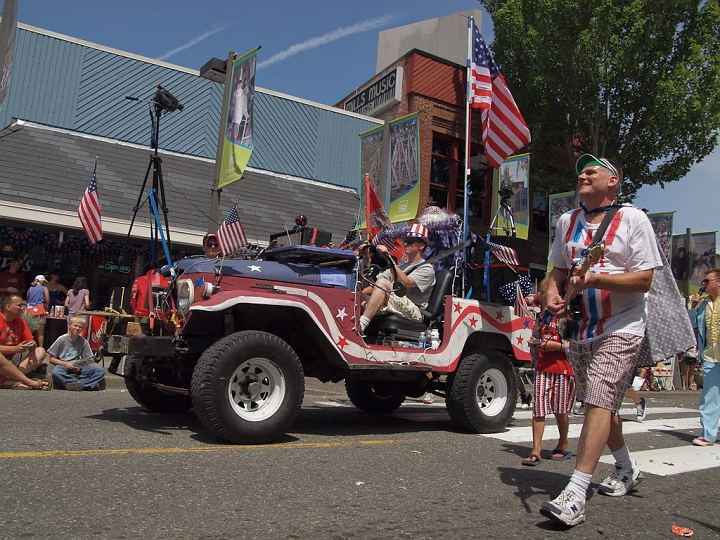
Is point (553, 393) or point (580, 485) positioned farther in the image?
point (553, 393)

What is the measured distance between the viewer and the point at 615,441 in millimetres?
3979

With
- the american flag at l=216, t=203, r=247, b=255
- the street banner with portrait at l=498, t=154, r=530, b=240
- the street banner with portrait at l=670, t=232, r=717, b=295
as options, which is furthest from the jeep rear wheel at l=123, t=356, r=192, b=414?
the street banner with portrait at l=670, t=232, r=717, b=295

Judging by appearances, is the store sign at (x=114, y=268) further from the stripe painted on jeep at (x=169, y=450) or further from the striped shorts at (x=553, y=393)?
the striped shorts at (x=553, y=393)

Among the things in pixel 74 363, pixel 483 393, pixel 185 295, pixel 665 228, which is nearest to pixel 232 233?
pixel 74 363

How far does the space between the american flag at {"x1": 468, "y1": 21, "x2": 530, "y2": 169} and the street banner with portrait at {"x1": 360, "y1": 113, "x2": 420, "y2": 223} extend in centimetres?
128

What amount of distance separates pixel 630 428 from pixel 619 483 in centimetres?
398

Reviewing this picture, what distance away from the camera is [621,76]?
18156 millimetres

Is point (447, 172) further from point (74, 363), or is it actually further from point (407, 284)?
point (407, 284)

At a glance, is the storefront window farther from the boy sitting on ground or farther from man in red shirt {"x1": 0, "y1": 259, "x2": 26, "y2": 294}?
the boy sitting on ground

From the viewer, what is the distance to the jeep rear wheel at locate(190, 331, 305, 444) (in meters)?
4.59

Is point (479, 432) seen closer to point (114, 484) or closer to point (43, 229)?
point (114, 484)

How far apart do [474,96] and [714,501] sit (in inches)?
365

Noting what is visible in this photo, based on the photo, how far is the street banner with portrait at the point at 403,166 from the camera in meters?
11.6

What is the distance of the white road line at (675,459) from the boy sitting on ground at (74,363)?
660 cm
